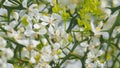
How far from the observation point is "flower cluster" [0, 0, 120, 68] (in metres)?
0.59

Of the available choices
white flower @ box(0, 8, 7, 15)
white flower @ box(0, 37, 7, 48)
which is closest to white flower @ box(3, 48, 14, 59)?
white flower @ box(0, 37, 7, 48)

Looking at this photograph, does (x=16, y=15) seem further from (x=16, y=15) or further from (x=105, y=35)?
(x=105, y=35)

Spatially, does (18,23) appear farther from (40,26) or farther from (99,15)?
(99,15)

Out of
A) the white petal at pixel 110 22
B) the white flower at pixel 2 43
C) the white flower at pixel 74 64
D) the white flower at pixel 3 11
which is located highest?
the white flower at pixel 3 11

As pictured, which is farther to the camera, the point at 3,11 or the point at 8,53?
the point at 3,11

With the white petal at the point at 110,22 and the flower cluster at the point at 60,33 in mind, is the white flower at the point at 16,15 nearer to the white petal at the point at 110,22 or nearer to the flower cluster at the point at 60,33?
the flower cluster at the point at 60,33

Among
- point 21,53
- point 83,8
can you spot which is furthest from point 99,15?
point 21,53

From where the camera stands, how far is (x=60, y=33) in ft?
2.08

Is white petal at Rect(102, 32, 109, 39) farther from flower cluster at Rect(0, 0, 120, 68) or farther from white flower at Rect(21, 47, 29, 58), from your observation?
white flower at Rect(21, 47, 29, 58)

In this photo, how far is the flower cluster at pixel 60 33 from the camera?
0.59 meters

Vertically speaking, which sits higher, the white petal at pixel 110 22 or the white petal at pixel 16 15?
the white petal at pixel 16 15

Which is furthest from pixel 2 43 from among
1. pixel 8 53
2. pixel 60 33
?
pixel 60 33

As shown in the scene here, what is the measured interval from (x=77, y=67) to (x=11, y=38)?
15 centimetres

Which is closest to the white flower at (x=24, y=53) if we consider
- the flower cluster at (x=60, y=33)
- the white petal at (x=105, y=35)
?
the flower cluster at (x=60, y=33)
